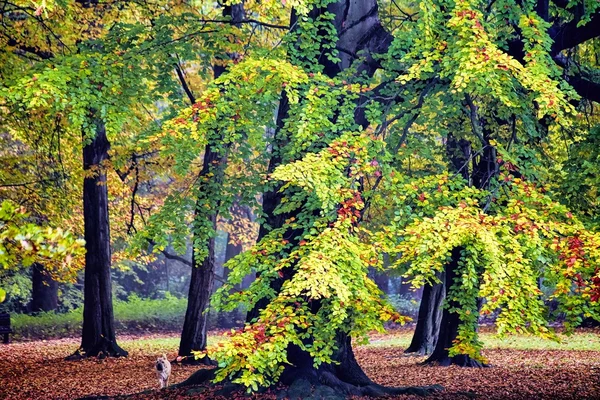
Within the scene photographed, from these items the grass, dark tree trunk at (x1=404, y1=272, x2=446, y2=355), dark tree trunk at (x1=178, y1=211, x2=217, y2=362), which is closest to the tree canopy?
dark tree trunk at (x1=178, y1=211, x2=217, y2=362)

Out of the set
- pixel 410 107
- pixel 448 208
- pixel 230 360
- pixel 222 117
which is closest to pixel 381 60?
pixel 410 107

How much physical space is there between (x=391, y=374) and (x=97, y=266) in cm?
727

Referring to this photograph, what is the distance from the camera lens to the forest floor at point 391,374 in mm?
11242

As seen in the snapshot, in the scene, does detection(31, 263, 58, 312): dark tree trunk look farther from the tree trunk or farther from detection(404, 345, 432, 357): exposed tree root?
the tree trunk

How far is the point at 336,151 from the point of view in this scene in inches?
305

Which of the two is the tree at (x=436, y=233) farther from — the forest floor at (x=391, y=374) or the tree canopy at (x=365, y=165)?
the forest floor at (x=391, y=374)

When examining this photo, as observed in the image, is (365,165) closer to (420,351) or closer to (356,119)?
(356,119)

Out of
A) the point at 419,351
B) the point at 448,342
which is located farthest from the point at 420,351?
the point at 448,342

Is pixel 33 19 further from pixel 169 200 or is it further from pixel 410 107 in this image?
pixel 410 107

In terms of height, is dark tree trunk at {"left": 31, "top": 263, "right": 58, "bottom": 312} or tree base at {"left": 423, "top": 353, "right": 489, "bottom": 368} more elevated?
dark tree trunk at {"left": 31, "top": 263, "right": 58, "bottom": 312}

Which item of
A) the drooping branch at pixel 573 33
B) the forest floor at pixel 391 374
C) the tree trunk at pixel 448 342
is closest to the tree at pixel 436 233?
the drooping branch at pixel 573 33

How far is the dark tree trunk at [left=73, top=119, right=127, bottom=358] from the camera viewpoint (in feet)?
53.3

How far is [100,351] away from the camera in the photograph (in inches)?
635

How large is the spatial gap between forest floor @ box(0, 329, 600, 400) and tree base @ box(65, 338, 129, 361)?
0.35 metres
